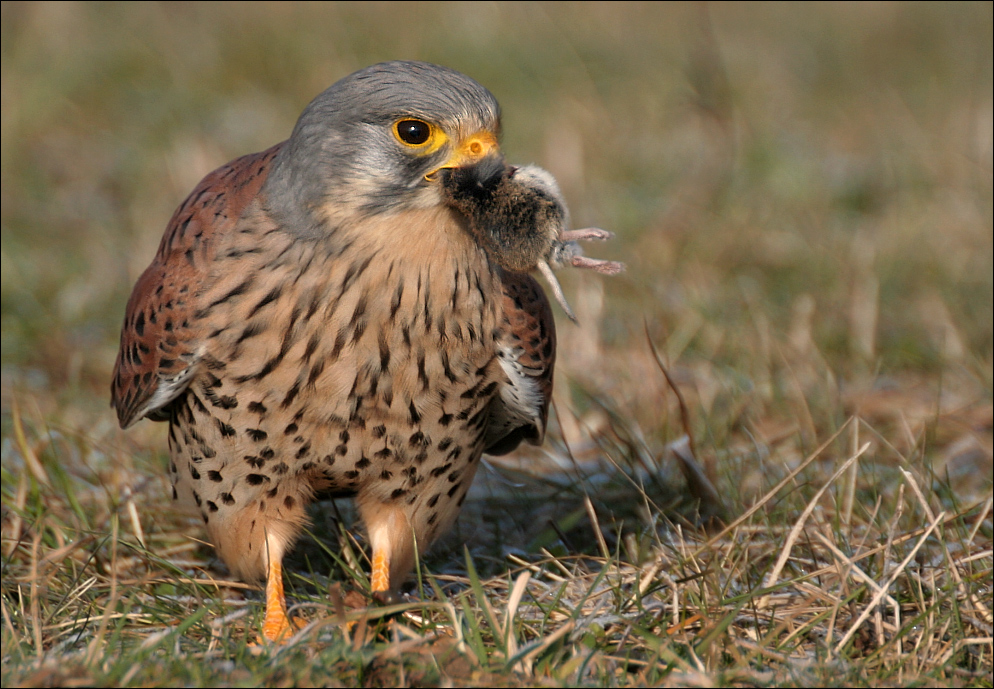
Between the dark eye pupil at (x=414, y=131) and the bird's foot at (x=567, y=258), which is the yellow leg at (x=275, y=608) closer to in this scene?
the bird's foot at (x=567, y=258)

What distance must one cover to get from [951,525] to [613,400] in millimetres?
1651

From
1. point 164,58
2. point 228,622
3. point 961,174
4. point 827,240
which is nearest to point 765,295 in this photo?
point 827,240

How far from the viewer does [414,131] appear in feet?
9.15

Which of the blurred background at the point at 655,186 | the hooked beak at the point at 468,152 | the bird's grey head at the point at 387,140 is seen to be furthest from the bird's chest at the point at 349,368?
the blurred background at the point at 655,186

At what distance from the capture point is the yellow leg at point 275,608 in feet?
10.0

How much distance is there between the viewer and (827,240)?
6133 millimetres

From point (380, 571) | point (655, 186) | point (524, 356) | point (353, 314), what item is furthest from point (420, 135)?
point (655, 186)

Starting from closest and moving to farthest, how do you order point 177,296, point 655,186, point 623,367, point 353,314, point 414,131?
point 414,131, point 353,314, point 177,296, point 623,367, point 655,186

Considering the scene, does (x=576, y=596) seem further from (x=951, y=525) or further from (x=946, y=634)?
(x=951, y=525)

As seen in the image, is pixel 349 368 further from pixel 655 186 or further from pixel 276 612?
pixel 655 186

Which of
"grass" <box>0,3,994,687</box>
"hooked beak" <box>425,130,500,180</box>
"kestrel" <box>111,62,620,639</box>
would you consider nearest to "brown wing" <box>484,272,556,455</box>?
"kestrel" <box>111,62,620,639</box>

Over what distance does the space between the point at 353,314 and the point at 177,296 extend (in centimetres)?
55

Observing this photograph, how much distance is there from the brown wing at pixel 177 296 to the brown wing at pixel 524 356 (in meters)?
0.82

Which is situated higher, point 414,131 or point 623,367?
point 414,131
